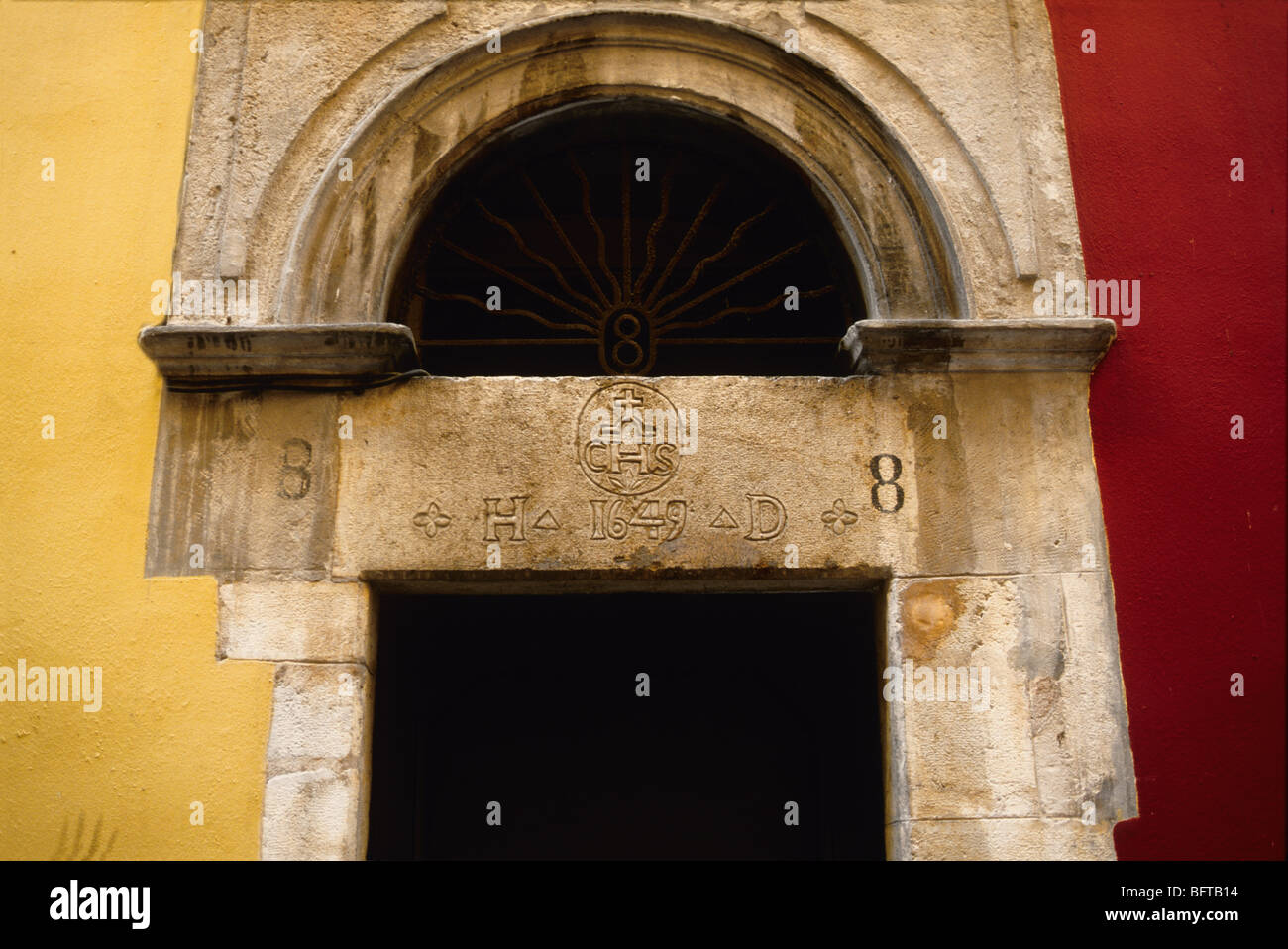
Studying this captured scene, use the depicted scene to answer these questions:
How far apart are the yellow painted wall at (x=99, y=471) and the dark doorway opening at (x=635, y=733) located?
1.62m

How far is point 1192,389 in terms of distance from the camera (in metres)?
3.81

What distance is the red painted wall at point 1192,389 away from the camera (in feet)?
11.6

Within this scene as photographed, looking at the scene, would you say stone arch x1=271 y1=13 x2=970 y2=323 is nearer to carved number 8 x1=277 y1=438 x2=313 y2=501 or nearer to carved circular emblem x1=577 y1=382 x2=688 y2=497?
carved number 8 x1=277 y1=438 x2=313 y2=501

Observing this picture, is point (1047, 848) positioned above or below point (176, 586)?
below

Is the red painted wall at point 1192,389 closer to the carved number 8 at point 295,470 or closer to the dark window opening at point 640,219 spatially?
the dark window opening at point 640,219

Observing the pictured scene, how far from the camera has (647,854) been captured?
537cm

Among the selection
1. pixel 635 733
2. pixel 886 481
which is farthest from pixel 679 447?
pixel 635 733

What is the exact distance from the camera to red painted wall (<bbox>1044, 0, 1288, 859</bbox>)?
3533 millimetres

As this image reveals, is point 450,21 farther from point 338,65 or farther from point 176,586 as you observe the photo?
point 176,586

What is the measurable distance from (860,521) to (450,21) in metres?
2.19

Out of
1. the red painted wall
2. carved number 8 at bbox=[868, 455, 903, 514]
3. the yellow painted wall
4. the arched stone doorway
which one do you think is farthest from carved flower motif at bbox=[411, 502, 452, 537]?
the red painted wall

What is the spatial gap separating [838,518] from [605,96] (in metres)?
1.66

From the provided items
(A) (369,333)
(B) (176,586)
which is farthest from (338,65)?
(B) (176,586)

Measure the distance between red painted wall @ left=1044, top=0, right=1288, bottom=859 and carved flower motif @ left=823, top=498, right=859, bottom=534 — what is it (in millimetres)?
797
